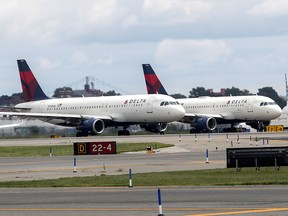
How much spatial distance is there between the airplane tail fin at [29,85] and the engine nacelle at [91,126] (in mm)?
11580

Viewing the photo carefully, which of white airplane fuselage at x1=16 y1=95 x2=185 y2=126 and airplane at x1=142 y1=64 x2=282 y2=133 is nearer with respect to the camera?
white airplane fuselage at x1=16 y1=95 x2=185 y2=126

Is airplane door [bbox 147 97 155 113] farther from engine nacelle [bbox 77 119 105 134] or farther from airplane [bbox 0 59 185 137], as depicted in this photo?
engine nacelle [bbox 77 119 105 134]

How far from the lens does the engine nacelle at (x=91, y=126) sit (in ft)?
326

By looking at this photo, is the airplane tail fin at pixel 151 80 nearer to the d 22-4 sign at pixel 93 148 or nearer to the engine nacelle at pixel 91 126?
the engine nacelle at pixel 91 126

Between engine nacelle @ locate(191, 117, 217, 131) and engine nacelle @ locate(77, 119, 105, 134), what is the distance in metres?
11.5

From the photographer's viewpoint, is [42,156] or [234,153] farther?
[42,156]

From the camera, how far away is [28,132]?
348 ft

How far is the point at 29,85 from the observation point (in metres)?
110

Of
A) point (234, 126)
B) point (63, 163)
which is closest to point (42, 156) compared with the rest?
point (63, 163)

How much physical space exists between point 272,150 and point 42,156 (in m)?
26.5

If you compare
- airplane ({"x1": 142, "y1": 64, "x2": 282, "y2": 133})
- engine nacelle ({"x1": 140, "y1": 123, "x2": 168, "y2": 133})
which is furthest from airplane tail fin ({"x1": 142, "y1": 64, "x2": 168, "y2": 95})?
engine nacelle ({"x1": 140, "y1": 123, "x2": 168, "y2": 133})

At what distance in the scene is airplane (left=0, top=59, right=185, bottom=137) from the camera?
321 feet

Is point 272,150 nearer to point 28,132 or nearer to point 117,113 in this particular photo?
point 117,113

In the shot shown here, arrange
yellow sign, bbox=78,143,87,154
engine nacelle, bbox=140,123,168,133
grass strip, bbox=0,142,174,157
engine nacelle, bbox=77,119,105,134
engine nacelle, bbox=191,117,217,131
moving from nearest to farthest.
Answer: yellow sign, bbox=78,143,87,154, grass strip, bbox=0,142,174,157, engine nacelle, bbox=77,119,105,134, engine nacelle, bbox=140,123,168,133, engine nacelle, bbox=191,117,217,131
